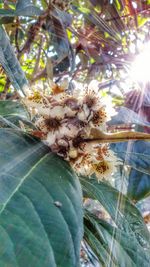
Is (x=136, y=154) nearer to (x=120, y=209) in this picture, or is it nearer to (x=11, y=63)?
(x=120, y=209)

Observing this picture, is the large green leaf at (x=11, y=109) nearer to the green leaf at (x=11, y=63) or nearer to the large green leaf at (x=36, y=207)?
the green leaf at (x=11, y=63)

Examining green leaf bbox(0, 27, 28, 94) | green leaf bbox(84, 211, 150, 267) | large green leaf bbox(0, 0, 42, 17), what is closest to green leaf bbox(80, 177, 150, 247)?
green leaf bbox(84, 211, 150, 267)

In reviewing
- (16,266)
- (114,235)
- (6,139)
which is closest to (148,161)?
(114,235)

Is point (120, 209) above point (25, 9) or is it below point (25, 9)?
below

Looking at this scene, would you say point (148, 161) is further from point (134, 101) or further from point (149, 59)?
point (149, 59)

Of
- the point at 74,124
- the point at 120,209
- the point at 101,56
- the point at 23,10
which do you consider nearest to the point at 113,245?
the point at 120,209

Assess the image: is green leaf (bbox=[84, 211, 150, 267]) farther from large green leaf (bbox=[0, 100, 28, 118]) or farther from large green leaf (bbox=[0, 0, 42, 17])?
large green leaf (bbox=[0, 0, 42, 17])
